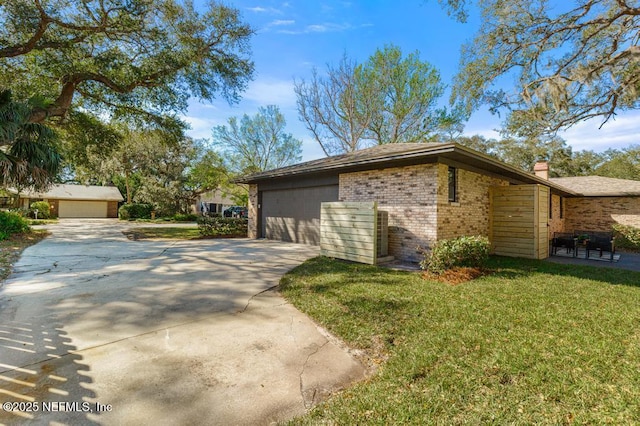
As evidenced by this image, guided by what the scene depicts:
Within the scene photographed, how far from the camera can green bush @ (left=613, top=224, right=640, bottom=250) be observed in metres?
12.7

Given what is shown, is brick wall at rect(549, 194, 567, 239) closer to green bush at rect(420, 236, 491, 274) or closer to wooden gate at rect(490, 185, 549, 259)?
wooden gate at rect(490, 185, 549, 259)

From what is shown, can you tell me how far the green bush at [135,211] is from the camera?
28.5 metres

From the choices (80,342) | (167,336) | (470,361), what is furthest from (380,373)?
(80,342)

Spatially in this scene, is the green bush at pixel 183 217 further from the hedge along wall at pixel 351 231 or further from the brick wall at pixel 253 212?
the hedge along wall at pixel 351 231

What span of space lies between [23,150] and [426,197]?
10.3m

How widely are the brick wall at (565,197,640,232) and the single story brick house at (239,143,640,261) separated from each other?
59 mm

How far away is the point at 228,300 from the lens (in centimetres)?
463

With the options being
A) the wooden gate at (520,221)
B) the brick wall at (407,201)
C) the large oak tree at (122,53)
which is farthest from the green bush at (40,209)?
the wooden gate at (520,221)

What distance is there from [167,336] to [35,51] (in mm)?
13043

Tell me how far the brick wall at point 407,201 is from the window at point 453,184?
3.13 feet

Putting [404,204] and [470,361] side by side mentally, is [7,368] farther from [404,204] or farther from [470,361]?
[404,204]

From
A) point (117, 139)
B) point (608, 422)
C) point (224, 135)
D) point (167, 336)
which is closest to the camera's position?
point (608, 422)

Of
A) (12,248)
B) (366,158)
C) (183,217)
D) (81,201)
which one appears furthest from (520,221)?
(81,201)

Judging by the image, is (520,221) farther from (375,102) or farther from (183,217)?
(183,217)
